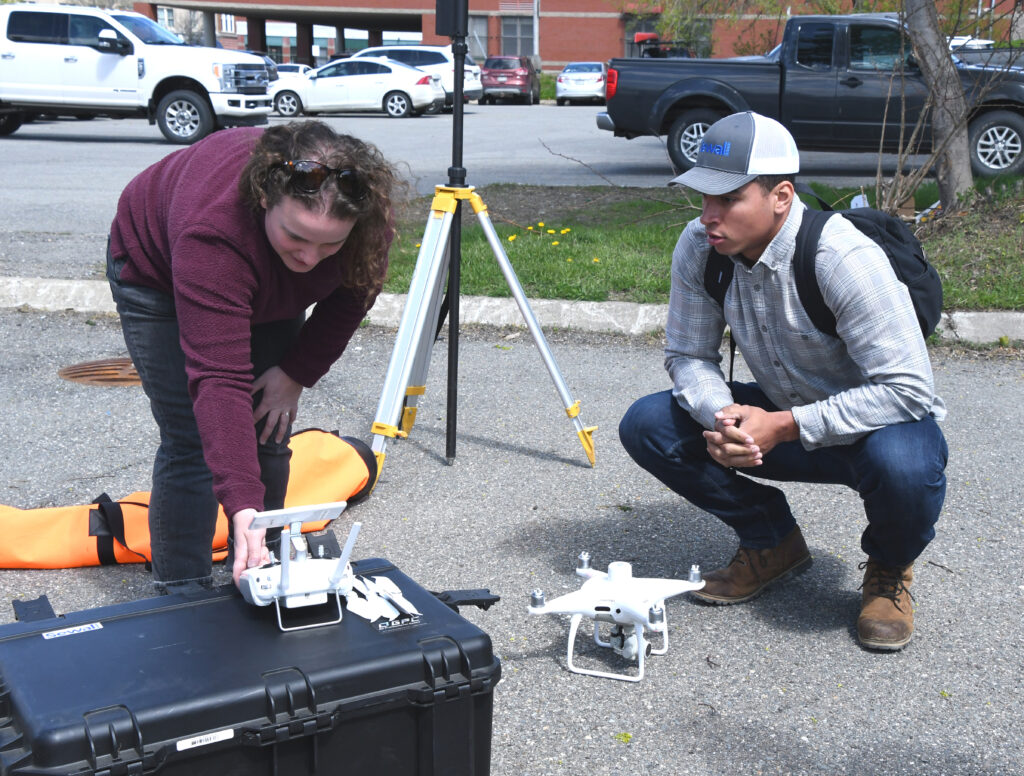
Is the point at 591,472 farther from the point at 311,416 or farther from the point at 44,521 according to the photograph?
the point at 44,521

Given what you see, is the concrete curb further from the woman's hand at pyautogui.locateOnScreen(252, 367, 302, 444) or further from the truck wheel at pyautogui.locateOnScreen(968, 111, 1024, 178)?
the truck wheel at pyautogui.locateOnScreen(968, 111, 1024, 178)

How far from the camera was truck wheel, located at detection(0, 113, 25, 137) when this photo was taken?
56.4ft

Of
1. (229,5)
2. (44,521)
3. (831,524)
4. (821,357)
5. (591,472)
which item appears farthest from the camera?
(229,5)

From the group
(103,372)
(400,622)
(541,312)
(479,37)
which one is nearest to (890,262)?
(400,622)

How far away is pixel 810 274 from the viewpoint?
283 centimetres

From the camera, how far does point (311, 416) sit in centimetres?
487

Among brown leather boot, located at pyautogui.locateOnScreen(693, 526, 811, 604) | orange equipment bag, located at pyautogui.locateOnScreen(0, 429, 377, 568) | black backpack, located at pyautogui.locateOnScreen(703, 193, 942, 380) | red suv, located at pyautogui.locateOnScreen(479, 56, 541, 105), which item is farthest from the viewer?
red suv, located at pyautogui.locateOnScreen(479, 56, 541, 105)

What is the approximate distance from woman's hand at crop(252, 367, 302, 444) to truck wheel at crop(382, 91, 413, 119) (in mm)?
23386

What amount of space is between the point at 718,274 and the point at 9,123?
56.3 ft

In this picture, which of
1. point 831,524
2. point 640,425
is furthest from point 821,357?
point 831,524

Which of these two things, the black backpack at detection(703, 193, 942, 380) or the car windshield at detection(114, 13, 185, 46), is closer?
the black backpack at detection(703, 193, 942, 380)

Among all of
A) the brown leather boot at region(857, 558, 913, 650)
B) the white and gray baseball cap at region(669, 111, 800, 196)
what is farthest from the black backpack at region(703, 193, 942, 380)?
the brown leather boot at region(857, 558, 913, 650)

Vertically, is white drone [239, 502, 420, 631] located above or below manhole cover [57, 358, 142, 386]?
above

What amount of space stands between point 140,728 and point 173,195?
1.30 meters
